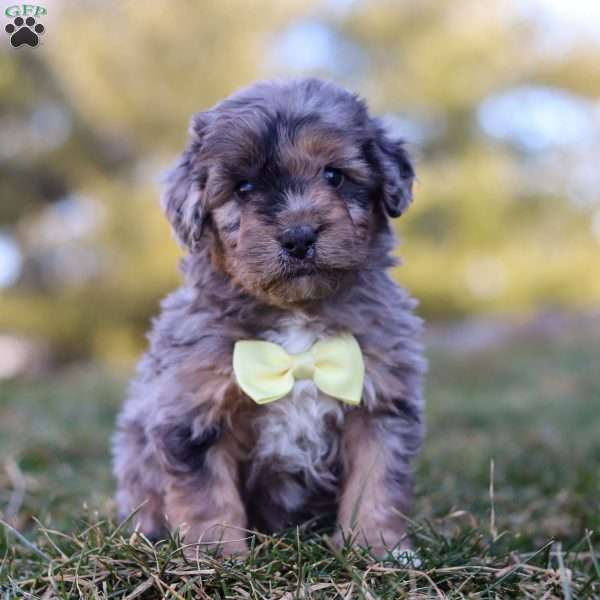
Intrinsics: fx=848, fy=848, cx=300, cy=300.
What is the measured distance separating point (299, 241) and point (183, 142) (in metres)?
16.7

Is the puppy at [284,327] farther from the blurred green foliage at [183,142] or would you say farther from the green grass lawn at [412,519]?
the blurred green foliage at [183,142]

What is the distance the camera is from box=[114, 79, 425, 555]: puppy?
374 cm

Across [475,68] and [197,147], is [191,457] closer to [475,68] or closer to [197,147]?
[197,147]

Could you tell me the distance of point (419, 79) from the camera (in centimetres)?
2188

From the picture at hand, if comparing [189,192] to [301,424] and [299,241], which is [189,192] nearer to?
[299,241]

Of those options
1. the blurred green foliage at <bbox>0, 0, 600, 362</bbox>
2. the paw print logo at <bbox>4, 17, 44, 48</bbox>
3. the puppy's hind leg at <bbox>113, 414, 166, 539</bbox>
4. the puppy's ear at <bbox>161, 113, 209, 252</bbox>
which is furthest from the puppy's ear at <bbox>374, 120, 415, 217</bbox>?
the blurred green foliage at <bbox>0, 0, 600, 362</bbox>

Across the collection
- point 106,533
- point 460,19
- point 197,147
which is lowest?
point 106,533

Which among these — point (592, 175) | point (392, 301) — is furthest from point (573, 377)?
point (592, 175)

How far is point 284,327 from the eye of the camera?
158 inches

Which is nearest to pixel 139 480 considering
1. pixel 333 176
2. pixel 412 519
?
pixel 412 519

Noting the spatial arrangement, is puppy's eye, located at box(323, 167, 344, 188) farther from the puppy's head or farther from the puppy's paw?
the puppy's paw

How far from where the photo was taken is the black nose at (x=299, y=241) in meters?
3.64

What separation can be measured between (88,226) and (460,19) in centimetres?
1077

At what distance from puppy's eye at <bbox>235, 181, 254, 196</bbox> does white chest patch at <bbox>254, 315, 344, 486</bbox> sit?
626 mm
